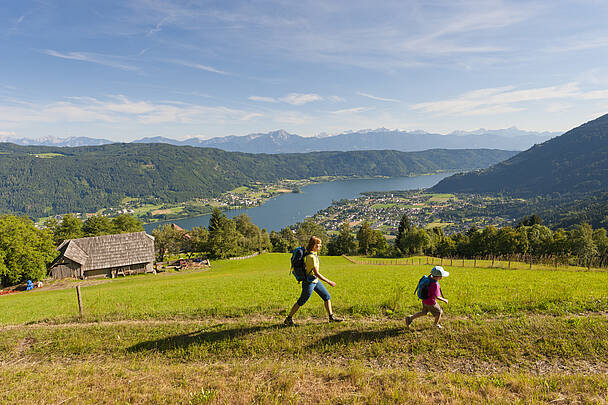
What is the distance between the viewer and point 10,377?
6801mm

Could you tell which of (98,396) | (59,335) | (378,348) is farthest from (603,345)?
(59,335)

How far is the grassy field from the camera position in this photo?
536 centimetres

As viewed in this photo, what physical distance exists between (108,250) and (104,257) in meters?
1.20

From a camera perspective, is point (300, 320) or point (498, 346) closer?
point (498, 346)

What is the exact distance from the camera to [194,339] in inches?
324

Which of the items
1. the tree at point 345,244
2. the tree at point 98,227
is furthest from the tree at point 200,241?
the tree at point 345,244

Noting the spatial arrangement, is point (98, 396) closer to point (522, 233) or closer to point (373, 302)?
point (373, 302)

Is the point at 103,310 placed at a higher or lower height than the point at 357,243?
higher

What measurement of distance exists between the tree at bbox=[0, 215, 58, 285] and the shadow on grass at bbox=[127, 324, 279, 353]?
39438 mm

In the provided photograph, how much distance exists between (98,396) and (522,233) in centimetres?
6695

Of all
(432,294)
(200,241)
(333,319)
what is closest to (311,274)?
(333,319)

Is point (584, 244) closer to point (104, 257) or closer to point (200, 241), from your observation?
point (200, 241)

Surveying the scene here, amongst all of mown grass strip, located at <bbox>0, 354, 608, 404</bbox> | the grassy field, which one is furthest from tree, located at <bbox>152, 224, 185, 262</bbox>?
mown grass strip, located at <bbox>0, 354, 608, 404</bbox>

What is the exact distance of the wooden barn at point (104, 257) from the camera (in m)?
41.4
